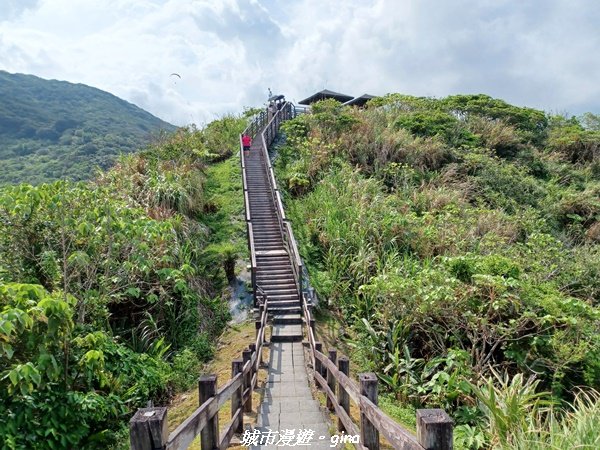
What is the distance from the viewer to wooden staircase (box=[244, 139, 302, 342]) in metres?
9.06

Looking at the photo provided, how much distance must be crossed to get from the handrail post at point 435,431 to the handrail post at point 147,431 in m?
1.25

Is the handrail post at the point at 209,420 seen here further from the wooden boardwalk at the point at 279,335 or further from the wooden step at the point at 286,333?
the wooden step at the point at 286,333

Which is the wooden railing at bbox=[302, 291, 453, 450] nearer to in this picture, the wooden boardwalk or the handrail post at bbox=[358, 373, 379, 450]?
the handrail post at bbox=[358, 373, 379, 450]

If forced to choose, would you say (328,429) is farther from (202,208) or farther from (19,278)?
(202,208)

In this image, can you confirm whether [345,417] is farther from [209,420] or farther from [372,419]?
[209,420]

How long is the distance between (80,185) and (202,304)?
13.3 feet

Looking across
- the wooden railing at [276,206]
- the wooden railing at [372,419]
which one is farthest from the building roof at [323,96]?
the wooden railing at [372,419]

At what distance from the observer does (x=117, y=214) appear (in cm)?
640

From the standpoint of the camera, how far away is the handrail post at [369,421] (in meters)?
2.92

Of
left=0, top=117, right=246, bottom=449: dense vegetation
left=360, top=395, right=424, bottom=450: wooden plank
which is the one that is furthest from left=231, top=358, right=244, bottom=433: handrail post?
left=360, top=395, right=424, bottom=450: wooden plank

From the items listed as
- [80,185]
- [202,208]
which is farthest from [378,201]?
[80,185]

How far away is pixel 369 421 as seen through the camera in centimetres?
296

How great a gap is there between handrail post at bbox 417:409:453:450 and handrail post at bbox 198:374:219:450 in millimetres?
1761

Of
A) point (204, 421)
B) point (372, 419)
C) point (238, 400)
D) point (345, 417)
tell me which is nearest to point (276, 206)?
point (238, 400)
